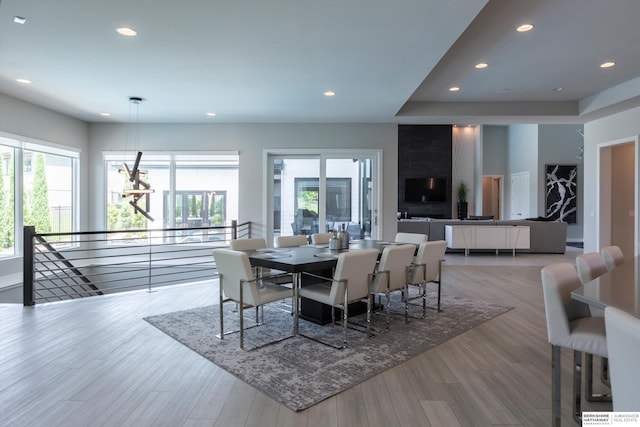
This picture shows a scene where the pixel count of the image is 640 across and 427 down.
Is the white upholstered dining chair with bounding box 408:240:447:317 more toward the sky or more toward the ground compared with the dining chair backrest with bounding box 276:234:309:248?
more toward the ground

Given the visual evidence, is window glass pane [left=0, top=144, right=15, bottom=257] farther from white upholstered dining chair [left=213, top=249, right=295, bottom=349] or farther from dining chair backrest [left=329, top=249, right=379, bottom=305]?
dining chair backrest [left=329, top=249, right=379, bottom=305]

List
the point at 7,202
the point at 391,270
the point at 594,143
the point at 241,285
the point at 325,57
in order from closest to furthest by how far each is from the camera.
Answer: the point at 241,285
the point at 391,270
the point at 325,57
the point at 7,202
the point at 594,143

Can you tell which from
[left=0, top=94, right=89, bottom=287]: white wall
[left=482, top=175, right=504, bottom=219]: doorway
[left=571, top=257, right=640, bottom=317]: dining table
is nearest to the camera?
[left=571, top=257, right=640, bottom=317]: dining table

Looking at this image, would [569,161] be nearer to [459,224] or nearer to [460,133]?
[460,133]

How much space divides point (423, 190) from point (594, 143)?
5084 millimetres

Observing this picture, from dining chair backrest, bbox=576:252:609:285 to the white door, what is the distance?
11001 millimetres

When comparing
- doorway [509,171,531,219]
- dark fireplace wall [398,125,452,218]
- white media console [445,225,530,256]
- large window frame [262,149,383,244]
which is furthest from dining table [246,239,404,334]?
doorway [509,171,531,219]

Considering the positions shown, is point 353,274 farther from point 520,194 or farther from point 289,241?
point 520,194

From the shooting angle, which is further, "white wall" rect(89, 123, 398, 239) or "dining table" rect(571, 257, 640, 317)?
"white wall" rect(89, 123, 398, 239)

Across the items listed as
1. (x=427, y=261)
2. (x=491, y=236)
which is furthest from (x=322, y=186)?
(x=491, y=236)

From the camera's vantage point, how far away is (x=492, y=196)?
15008 mm

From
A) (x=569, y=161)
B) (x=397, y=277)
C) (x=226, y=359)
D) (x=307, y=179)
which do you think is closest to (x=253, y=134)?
(x=307, y=179)

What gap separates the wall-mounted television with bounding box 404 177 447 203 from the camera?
39.5 ft

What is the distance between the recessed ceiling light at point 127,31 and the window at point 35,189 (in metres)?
3.79
